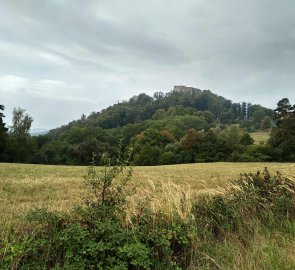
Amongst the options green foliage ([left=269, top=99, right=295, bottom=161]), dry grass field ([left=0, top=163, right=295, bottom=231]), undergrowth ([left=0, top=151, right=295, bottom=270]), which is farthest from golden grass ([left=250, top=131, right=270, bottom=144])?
undergrowth ([left=0, top=151, right=295, bottom=270])

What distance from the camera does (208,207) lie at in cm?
661

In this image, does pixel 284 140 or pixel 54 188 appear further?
pixel 284 140

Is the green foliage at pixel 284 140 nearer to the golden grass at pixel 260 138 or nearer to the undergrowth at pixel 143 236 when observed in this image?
the golden grass at pixel 260 138

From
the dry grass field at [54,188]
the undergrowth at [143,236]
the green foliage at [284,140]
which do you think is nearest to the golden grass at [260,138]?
the green foliage at [284,140]

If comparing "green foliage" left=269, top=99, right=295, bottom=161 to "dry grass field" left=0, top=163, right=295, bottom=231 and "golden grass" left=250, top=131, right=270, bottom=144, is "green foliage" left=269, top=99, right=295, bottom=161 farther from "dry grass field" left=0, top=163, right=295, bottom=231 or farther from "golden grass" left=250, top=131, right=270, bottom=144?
"dry grass field" left=0, top=163, right=295, bottom=231

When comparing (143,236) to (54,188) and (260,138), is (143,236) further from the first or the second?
(260,138)

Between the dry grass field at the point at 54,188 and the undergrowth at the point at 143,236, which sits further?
the dry grass field at the point at 54,188

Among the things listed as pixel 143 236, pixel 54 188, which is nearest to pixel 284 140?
pixel 54 188

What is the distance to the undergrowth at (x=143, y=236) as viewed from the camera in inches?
176

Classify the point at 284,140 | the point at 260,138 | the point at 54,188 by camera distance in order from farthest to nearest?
the point at 260,138 < the point at 284,140 < the point at 54,188

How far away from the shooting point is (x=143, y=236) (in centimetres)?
505

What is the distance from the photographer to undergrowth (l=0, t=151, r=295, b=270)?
14.7 feet

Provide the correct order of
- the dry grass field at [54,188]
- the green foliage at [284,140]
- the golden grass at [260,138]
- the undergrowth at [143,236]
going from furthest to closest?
the golden grass at [260,138]
the green foliage at [284,140]
the dry grass field at [54,188]
the undergrowth at [143,236]

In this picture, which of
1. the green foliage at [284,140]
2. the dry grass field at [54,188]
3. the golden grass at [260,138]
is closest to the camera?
the dry grass field at [54,188]
